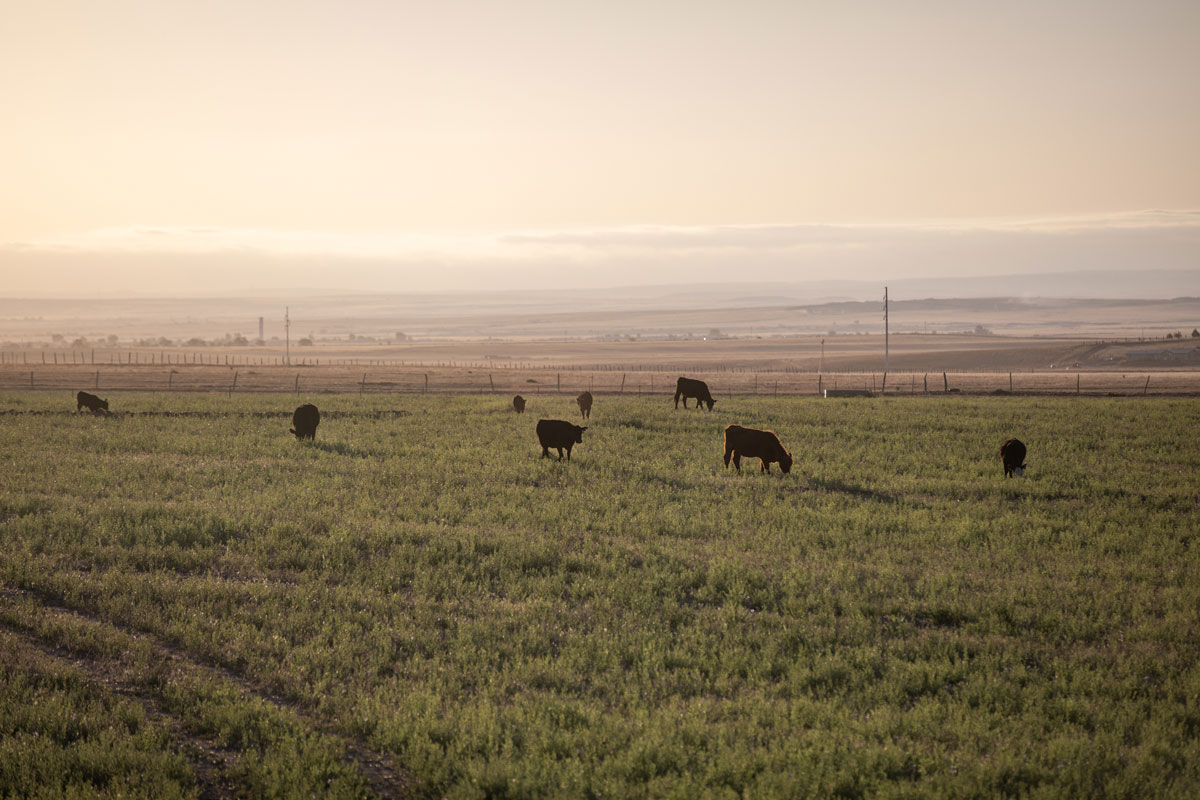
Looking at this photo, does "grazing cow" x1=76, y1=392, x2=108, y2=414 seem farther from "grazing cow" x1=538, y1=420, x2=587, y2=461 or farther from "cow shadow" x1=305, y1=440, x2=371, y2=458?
"grazing cow" x1=538, y1=420, x2=587, y2=461

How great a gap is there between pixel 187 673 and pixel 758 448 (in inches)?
639

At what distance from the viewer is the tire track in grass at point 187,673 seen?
9.14 metres

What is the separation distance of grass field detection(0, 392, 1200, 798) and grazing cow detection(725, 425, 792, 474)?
23.1 inches

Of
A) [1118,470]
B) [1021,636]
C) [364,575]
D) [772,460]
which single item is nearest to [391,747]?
[364,575]

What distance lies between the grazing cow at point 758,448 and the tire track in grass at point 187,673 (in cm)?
1553

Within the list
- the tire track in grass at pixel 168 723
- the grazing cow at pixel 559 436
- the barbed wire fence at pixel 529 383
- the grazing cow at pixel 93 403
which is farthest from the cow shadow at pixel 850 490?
the barbed wire fence at pixel 529 383

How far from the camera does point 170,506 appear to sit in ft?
64.1

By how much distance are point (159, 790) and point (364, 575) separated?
6780 millimetres

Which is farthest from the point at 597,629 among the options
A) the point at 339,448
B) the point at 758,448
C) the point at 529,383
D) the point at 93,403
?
the point at 529,383

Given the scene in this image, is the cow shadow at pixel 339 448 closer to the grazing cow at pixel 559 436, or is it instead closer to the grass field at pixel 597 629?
the grass field at pixel 597 629

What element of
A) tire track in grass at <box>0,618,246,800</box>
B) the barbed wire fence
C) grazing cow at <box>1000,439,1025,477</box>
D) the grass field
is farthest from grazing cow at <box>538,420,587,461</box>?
the barbed wire fence

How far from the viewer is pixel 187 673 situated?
11258mm

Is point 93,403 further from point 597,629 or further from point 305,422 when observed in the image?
point 597,629

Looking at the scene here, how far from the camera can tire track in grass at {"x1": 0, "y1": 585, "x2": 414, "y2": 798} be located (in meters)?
9.14
